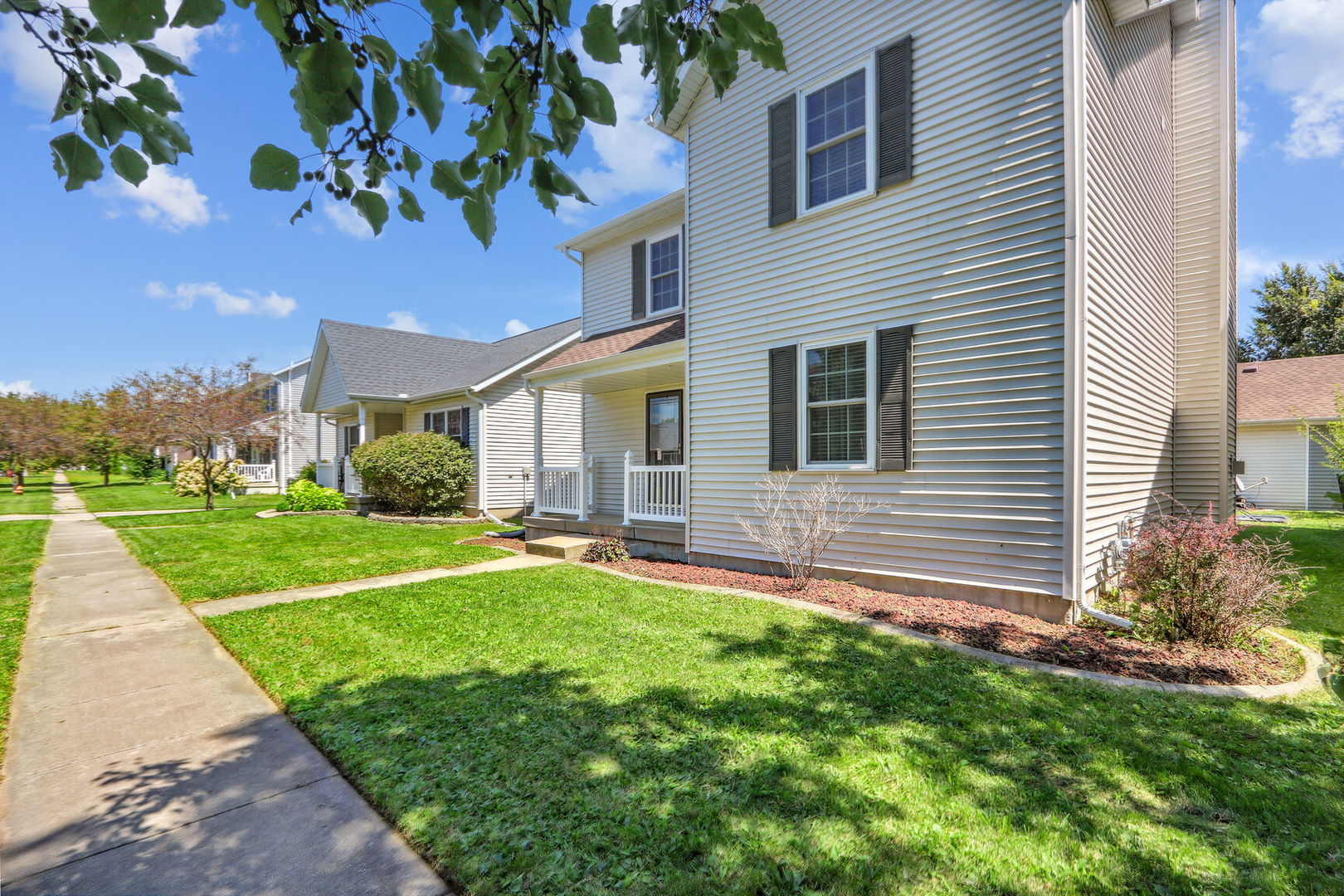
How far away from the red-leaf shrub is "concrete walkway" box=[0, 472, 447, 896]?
5836 mm

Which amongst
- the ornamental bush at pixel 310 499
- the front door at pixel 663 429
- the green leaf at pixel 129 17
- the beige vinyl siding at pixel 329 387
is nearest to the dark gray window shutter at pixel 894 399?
the front door at pixel 663 429

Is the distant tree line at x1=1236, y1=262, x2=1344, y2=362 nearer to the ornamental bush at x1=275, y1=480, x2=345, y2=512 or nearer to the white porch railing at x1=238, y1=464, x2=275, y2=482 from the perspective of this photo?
the ornamental bush at x1=275, y1=480, x2=345, y2=512

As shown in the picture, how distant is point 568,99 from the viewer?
179cm

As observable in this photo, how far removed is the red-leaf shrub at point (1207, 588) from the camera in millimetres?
4770

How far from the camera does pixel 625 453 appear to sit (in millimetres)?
11562

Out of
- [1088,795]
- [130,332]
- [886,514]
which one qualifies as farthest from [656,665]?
[130,332]

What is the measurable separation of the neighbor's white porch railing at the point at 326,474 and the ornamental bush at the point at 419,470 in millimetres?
6596

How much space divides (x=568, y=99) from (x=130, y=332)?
105 ft

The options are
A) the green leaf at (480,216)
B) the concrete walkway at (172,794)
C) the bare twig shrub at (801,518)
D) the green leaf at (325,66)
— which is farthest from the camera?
the bare twig shrub at (801,518)

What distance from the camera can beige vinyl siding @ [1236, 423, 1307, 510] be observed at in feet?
58.9

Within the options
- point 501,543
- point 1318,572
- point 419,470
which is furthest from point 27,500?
point 1318,572

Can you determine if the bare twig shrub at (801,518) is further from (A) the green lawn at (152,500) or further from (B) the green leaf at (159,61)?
(A) the green lawn at (152,500)

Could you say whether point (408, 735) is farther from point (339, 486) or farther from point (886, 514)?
point (339, 486)

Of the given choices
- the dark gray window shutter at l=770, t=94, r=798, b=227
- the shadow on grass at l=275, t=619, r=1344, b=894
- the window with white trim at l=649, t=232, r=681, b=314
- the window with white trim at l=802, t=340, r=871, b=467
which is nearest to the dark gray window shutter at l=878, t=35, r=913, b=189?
the dark gray window shutter at l=770, t=94, r=798, b=227
